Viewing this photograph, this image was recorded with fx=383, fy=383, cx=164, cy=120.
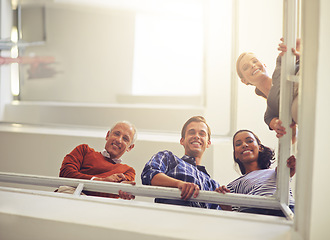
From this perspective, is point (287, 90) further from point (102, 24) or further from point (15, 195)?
point (15, 195)

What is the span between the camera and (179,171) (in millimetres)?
1604

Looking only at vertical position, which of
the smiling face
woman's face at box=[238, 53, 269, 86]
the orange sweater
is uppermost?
woman's face at box=[238, 53, 269, 86]

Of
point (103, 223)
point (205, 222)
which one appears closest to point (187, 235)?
point (205, 222)

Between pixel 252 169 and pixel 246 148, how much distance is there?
0.29ft

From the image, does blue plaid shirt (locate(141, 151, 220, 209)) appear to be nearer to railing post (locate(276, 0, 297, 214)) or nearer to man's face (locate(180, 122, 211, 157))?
man's face (locate(180, 122, 211, 157))

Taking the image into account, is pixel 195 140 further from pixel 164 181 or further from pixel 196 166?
pixel 164 181

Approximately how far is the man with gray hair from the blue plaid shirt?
11cm

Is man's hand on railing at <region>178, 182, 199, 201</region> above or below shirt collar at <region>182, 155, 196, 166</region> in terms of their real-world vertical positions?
below

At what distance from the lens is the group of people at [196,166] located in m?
1.54

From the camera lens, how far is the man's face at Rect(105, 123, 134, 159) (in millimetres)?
1753

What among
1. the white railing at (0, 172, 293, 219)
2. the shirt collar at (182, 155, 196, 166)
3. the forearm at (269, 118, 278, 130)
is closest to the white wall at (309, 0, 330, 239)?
the white railing at (0, 172, 293, 219)

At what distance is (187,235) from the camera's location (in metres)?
1.30

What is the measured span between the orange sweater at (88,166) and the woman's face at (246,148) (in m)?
0.47

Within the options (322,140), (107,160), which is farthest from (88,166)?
(322,140)
